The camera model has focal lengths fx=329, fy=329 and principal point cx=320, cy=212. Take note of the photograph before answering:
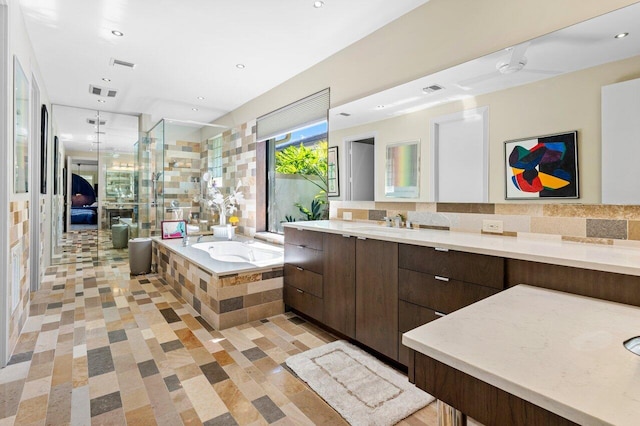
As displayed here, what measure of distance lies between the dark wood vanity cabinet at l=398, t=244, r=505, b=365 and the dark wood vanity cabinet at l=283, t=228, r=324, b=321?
2.69 ft

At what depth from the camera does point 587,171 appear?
1.67m

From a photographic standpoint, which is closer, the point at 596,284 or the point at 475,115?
the point at 596,284

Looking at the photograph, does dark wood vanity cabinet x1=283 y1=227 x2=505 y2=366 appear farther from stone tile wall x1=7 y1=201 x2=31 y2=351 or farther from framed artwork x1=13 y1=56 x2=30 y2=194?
framed artwork x1=13 y1=56 x2=30 y2=194

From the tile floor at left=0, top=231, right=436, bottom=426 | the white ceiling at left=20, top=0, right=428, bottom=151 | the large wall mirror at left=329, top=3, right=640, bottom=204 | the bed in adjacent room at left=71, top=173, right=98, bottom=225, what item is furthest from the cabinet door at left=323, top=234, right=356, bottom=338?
the bed in adjacent room at left=71, top=173, right=98, bottom=225

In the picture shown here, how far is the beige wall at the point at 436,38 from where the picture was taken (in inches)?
70.9

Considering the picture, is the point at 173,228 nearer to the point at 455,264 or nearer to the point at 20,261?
the point at 20,261

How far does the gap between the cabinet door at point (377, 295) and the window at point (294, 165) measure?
1569 mm

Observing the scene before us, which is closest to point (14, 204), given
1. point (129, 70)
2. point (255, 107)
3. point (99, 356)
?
point (99, 356)

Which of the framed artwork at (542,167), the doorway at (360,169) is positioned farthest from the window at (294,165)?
the framed artwork at (542,167)

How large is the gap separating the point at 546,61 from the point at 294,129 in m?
2.57

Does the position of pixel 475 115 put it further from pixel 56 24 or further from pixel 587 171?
pixel 56 24

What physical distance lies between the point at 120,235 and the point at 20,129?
4184mm

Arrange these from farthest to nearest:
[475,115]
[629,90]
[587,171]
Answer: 1. [475,115]
2. [587,171]
3. [629,90]

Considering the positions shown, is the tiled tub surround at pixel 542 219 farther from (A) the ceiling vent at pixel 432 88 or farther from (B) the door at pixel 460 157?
(A) the ceiling vent at pixel 432 88
